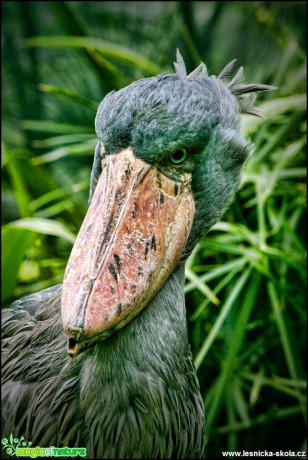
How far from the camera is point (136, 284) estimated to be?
1289 millimetres

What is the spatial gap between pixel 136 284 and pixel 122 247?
71 mm

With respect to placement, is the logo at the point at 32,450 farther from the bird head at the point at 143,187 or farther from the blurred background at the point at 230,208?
the blurred background at the point at 230,208

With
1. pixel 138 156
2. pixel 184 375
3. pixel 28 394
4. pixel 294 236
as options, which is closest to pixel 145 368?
pixel 184 375

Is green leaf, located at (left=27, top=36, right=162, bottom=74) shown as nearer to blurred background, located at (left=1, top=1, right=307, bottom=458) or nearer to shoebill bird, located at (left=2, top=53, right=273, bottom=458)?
blurred background, located at (left=1, top=1, right=307, bottom=458)

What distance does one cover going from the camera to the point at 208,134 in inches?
54.4

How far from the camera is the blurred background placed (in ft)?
8.18

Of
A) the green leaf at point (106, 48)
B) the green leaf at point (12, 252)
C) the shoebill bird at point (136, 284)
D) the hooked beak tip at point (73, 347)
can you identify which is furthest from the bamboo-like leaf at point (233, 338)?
the hooked beak tip at point (73, 347)

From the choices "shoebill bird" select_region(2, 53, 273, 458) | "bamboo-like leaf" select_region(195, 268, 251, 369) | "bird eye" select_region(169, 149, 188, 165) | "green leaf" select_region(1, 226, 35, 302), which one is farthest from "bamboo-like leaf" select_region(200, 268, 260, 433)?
"bird eye" select_region(169, 149, 188, 165)

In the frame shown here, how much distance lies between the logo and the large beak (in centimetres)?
34

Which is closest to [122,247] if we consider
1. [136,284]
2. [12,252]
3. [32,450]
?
[136,284]

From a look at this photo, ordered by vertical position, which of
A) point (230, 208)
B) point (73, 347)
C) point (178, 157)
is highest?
point (230, 208)

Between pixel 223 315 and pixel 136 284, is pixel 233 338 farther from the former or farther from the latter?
pixel 136 284

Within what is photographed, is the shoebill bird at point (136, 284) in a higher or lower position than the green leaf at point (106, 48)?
lower

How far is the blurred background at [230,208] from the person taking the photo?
2.49m
